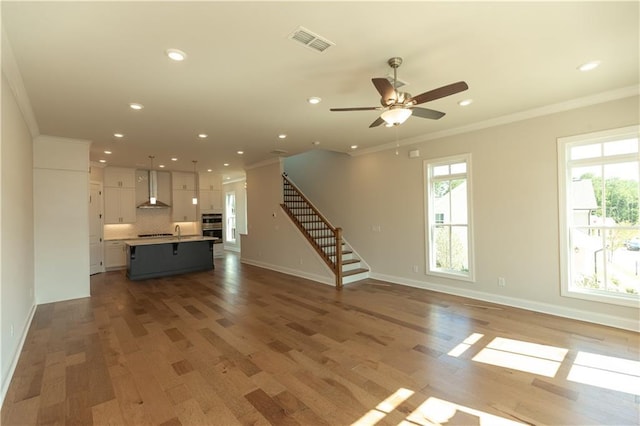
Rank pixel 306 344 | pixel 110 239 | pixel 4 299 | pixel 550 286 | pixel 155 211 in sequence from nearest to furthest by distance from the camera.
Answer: pixel 4 299, pixel 306 344, pixel 550 286, pixel 110 239, pixel 155 211

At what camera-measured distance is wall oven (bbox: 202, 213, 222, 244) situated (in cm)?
1044

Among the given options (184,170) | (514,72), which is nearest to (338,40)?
(514,72)

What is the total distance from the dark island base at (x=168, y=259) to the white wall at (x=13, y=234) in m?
2.72

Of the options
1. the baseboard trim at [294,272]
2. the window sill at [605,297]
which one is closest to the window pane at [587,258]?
the window sill at [605,297]

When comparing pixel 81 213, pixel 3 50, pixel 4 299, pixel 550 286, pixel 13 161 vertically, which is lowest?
pixel 550 286

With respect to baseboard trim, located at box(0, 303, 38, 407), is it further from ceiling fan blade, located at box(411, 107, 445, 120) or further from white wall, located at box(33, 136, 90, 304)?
ceiling fan blade, located at box(411, 107, 445, 120)

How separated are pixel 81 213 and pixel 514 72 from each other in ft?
23.0

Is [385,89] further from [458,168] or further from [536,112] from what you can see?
[458,168]

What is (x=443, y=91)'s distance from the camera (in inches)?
104

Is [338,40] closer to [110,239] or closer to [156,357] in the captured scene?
[156,357]

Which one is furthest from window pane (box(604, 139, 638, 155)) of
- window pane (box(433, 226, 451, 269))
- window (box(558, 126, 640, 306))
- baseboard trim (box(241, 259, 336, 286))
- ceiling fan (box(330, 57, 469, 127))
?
baseboard trim (box(241, 259, 336, 286))

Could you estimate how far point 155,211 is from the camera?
9.46 m

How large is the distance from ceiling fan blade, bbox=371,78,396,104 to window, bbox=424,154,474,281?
3089 millimetres

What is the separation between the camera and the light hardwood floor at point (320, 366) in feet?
7.51
